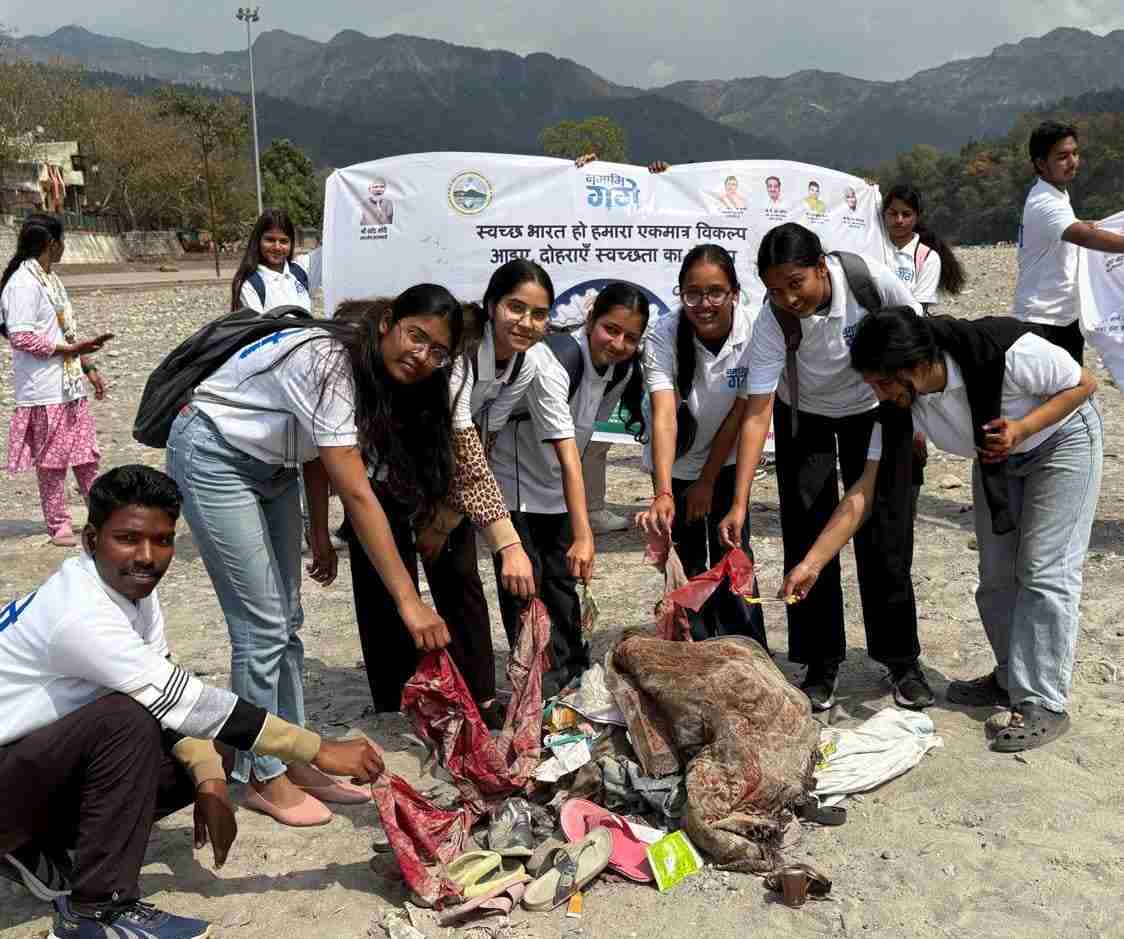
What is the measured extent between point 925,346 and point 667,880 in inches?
68.8

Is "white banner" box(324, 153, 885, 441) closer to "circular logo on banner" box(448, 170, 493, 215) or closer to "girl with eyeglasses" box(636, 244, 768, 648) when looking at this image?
"circular logo on banner" box(448, 170, 493, 215)

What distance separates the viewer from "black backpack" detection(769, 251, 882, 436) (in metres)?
3.66

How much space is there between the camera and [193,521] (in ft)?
10.4

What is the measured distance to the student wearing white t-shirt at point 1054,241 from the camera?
5.27 meters

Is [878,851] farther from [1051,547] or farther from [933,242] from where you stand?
[933,242]

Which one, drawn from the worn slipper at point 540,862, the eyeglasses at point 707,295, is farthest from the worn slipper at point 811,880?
the eyeglasses at point 707,295

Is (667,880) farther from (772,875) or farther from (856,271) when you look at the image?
(856,271)

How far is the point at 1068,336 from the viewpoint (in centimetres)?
581

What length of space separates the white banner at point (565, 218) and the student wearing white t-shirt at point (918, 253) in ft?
1.13

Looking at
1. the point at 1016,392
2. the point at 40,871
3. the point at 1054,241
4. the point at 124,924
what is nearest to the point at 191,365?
the point at 40,871

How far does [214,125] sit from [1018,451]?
178 ft

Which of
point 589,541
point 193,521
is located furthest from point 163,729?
point 589,541

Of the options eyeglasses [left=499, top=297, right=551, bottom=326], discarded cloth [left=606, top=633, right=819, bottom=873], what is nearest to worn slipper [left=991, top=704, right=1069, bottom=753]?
discarded cloth [left=606, top=633, right=819, bottom=873]

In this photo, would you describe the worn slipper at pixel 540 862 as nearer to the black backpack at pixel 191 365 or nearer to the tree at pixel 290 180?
the black backpack at pixel 191 365
